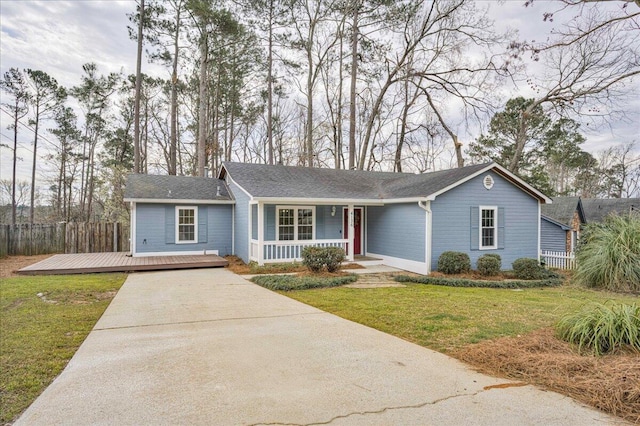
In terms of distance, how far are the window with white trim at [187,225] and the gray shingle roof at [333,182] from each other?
7.20ft

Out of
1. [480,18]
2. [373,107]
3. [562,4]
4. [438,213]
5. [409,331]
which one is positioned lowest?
[409,331]

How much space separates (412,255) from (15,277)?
11.8m

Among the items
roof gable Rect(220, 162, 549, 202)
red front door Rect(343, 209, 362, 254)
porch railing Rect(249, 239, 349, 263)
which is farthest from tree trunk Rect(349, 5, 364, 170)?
porch railing Rect(249, 239, 349, 263)

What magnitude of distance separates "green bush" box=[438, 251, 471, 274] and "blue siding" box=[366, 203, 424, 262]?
612 mm

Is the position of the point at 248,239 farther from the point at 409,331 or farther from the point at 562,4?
the point at 562,4

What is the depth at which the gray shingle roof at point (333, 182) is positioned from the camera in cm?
1235

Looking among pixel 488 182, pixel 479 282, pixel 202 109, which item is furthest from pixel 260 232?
pixel 202 109

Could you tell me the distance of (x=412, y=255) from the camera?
40.0 ft

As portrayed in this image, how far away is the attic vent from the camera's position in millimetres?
12430

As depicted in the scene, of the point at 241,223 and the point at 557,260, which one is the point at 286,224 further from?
the point at 557,260

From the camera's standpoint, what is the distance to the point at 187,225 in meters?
14.2

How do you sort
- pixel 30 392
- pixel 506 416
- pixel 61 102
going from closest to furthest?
pixel 506 416 < pixel 30 392 < pixel 61 102

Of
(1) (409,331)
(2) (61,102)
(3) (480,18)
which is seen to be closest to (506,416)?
(1) (409,331)

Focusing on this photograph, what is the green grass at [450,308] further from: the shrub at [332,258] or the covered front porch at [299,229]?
the covered front porch at [299,229]
